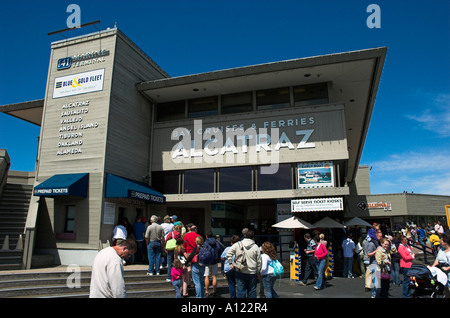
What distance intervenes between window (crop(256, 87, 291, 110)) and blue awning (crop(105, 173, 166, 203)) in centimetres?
644

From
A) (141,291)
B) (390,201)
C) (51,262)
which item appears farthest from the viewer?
(390,201)

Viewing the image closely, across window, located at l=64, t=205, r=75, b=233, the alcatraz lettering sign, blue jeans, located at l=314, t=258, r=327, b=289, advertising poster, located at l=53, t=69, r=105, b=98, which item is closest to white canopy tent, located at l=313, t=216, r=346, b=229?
blue jeans, located at l=314, t=258, r=327, b=289

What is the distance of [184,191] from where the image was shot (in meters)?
15.6

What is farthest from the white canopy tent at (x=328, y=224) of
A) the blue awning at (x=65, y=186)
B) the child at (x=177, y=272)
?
the blue awning at (x=65, y=186)

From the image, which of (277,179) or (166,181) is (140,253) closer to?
(166,181)

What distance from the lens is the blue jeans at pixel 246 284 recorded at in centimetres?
686

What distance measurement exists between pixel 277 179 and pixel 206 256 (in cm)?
682

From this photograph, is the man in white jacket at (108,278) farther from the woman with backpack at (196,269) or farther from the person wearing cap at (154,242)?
the person wearing cap at (154,242)

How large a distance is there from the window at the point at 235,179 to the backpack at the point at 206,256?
20.8 feet

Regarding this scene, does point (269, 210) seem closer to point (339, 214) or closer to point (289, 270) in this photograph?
point (339, 214)

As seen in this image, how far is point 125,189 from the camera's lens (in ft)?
43.0

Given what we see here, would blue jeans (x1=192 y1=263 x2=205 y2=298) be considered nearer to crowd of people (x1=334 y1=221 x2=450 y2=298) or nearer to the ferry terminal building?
crowd of people (x1=334 y1=221 x2=450 y2=298)

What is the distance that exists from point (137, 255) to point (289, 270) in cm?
605
